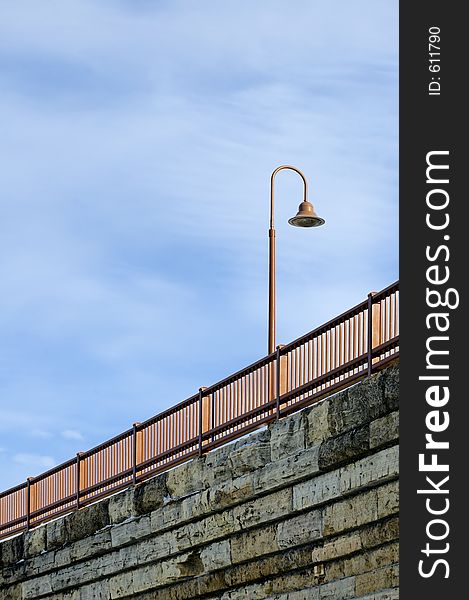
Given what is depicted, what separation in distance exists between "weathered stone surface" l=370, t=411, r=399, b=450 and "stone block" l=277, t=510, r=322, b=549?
1.67m

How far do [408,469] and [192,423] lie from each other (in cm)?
746

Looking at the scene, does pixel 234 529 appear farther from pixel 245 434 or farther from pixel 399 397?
pixel 399 397

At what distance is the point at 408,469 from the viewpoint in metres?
16.9

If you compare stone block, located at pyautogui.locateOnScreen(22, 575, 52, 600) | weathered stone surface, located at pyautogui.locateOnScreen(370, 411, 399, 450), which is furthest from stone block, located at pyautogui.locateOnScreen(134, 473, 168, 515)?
weathered stone surface, located at pyautogui.locateOnScreen(370, 411, 399, 450)

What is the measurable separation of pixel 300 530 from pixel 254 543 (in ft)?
4.32

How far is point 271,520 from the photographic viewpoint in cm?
2053

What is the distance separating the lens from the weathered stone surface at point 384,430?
17.7 m

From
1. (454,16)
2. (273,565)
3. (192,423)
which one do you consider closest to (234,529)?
(273,565)

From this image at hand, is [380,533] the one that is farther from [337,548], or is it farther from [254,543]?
[254,543]

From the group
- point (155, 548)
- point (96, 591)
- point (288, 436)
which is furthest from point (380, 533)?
point (96, 591)

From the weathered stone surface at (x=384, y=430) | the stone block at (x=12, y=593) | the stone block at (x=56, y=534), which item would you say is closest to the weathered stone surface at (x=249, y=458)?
the weathered stone surface at (x=384, y=430)

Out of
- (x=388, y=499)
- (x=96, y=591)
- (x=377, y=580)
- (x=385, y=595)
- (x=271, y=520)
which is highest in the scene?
(x=271, y=520)

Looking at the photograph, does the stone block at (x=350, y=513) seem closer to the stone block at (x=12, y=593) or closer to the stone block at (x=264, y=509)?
the stone block at (x=264, y=509)

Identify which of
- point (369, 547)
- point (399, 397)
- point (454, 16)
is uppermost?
point (454, 16)
